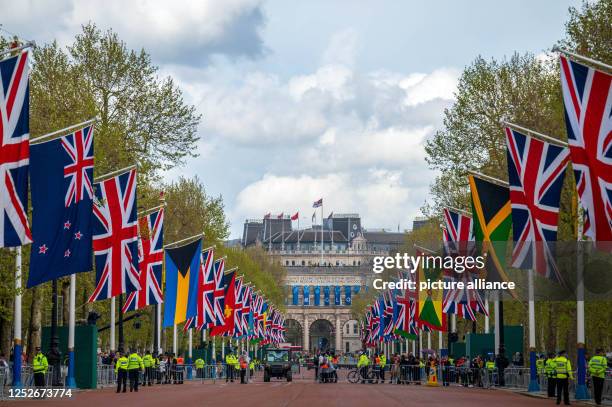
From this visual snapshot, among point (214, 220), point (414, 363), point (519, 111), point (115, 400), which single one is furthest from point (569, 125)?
point (214, 220)

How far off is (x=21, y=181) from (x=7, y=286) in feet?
45.2

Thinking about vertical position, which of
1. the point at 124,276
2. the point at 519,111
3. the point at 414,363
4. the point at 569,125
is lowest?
the point at 414,363

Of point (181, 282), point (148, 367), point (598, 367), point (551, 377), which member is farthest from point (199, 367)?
point (598, 367)

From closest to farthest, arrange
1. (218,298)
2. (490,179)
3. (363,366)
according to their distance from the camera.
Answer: (490,179), (218,298), (363,366)

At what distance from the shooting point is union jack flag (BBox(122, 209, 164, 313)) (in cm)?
4909

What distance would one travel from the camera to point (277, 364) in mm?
75000

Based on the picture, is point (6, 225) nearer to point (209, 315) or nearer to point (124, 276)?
point (124, 276)

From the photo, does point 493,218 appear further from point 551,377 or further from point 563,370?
point 563,370

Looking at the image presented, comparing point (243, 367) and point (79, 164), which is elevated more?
point (79, 164)

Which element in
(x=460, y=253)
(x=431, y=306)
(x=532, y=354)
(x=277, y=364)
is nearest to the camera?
(x=532, y=354)

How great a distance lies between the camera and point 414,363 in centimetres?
6850

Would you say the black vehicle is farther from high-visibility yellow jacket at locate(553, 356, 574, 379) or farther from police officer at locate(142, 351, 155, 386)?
high-visibility yellow jacket at locate(553, 356, 574, 379)

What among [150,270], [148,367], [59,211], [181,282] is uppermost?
[59,211]

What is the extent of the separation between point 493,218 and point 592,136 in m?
15.4
